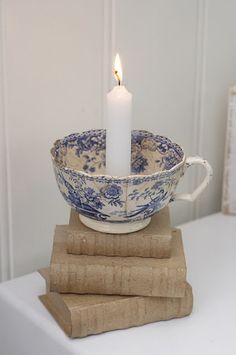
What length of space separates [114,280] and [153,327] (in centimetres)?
6

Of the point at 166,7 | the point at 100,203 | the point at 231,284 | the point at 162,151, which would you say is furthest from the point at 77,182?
the point at 166,7

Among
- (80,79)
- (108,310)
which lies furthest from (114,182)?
(80,79)

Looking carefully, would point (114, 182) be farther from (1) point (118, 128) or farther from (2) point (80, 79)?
(2) point (80, 79)

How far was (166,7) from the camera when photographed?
839 mm

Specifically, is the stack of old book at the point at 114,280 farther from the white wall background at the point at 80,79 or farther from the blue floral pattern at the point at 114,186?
the white wall background at the point at 80,79

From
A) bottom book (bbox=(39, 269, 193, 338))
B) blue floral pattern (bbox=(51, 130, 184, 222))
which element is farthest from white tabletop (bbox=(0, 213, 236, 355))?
blue floral pattern (bbox=(51, 130, 184, 222))

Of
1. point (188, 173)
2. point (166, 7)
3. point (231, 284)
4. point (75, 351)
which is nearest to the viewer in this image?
point (75, 351)

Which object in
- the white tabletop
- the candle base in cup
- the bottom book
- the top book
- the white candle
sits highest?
the white candle

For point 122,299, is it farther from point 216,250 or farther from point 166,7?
point 166,7

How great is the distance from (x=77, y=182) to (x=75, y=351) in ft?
0.52

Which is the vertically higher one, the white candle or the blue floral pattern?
the white candle

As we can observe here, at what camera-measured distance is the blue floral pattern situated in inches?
23.0

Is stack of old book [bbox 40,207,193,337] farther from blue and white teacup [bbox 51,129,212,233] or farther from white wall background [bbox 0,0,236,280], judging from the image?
white wall background [bbox 0,0,236,280]

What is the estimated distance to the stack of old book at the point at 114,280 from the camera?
608 millimetres
